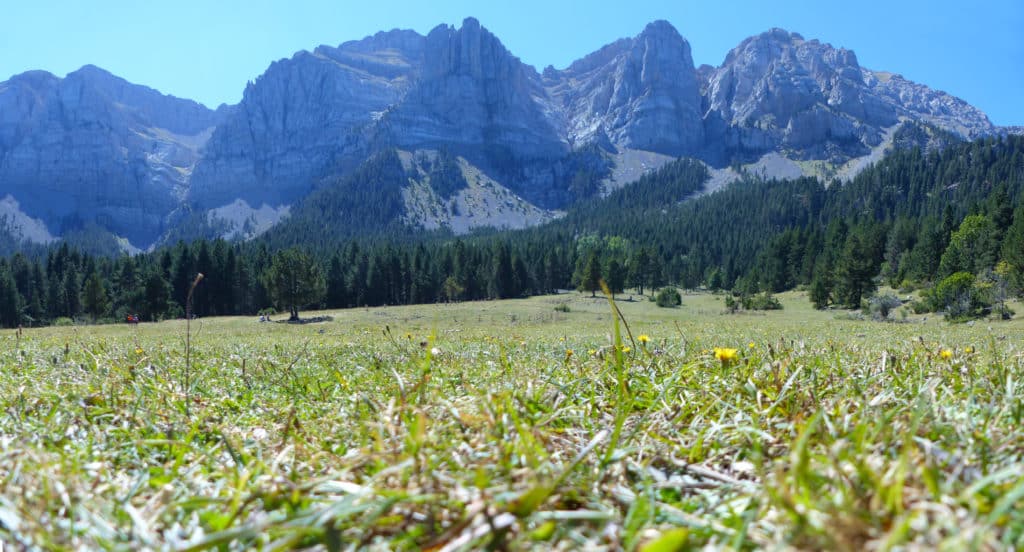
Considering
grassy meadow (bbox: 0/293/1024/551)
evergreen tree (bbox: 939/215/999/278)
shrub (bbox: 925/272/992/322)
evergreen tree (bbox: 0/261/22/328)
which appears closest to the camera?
grassy meadow (bbox: 0/293/1024/551)

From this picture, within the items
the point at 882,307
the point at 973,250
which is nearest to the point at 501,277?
the point at 882,307

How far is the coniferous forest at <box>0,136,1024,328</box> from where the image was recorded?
57.1m

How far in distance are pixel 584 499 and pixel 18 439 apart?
2091mm

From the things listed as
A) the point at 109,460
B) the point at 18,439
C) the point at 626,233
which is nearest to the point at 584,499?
the point at 109,460

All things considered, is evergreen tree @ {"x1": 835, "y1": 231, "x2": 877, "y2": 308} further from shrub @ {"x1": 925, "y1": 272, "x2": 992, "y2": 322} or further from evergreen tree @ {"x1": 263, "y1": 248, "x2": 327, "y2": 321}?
evergreen tree @ {"x1": 263, "y1": 248, "x2": 327, "y2": 321}

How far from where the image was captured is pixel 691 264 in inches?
4446

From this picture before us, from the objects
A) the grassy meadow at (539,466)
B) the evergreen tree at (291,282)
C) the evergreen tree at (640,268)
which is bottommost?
the grassy meadow at (539,466)

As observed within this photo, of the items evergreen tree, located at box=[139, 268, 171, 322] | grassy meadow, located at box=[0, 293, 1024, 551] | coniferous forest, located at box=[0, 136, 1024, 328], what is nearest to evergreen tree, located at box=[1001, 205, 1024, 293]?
coniferous forest, located at box=[0, 136, 1024, 328]

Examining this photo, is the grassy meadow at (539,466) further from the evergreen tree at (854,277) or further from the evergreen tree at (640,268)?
the evergreen tree at (640,268)

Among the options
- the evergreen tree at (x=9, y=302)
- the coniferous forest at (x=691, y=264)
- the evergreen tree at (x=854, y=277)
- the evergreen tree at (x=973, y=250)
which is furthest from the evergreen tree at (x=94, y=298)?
the evergreen tree at (x=973, y=250)

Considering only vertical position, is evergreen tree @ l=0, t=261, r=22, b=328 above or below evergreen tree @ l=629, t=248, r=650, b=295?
below

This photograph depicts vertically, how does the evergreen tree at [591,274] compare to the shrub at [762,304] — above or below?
above

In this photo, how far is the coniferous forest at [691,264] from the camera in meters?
57.1

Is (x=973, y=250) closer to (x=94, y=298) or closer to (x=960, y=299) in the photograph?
(x=960, y=299)
